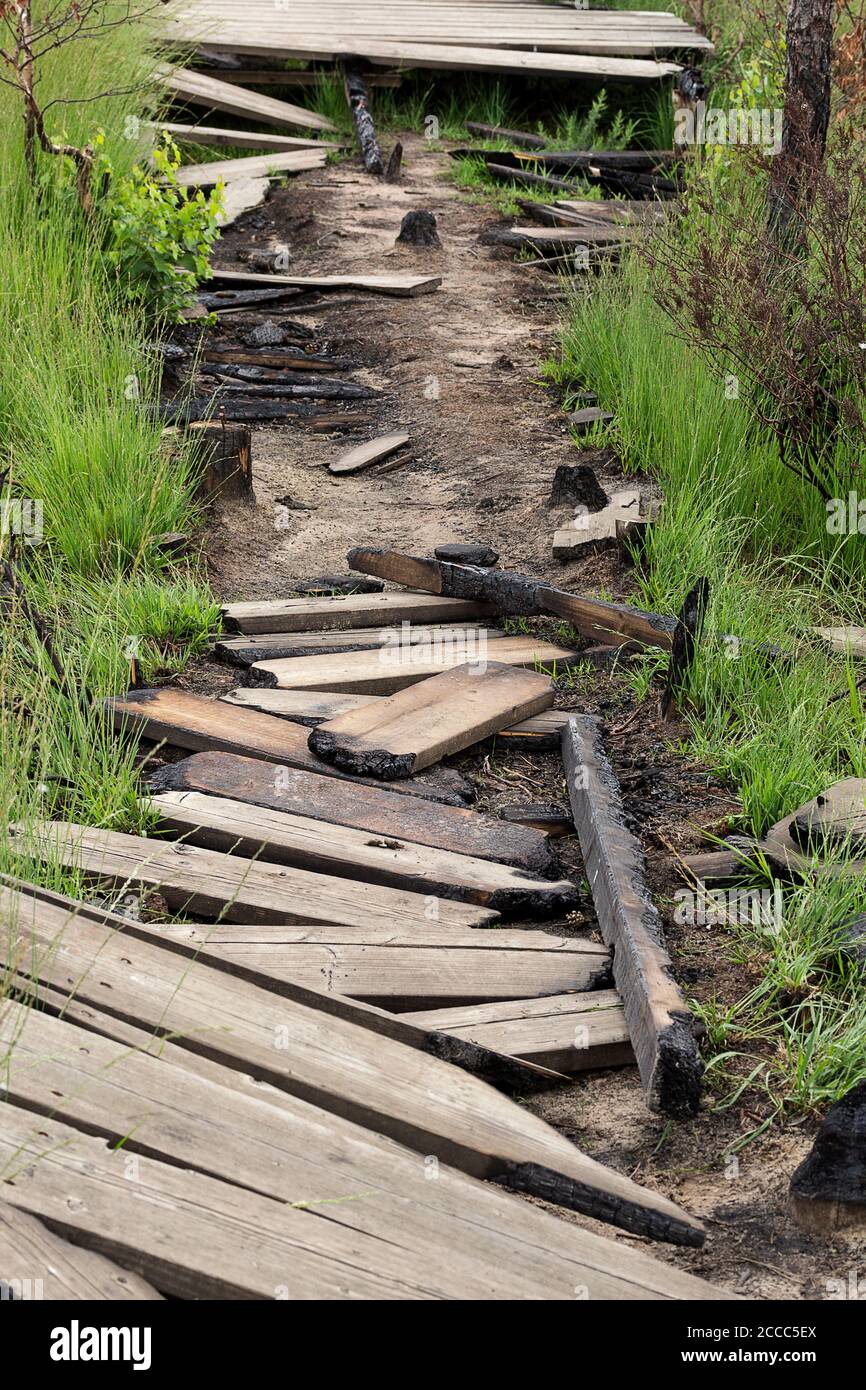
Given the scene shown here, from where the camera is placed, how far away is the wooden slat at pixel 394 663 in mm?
4867

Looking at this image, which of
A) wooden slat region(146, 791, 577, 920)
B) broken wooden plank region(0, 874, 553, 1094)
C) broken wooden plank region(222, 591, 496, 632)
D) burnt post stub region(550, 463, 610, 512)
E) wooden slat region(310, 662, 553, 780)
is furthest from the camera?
burnt post stub region(550, 463, 610, 512)

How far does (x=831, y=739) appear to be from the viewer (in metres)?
4.18

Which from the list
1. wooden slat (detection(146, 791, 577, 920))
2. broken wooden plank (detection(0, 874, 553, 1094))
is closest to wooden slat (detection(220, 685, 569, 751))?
wooden slat (detection(146, 791, 577, 920))

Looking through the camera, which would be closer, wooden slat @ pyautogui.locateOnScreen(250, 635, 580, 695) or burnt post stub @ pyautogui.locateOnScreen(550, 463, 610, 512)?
wooden slat @ pyautogui.locateOnScreen(250, 635, 580, 695)

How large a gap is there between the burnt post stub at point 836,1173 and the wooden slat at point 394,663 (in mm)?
2567

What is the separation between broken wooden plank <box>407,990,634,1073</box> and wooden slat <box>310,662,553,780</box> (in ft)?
3.88

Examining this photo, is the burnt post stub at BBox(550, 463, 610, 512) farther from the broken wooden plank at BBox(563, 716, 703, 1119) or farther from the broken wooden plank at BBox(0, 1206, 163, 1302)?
the broken wooden plank at BBox(0, 1206, 163, 1302)

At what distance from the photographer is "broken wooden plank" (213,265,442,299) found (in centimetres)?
917

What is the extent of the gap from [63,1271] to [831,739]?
2846 millimetres

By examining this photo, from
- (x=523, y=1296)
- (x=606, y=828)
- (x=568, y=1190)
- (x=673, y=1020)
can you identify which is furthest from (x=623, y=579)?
(x=523, y=1296)

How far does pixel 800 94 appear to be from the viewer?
649 cm

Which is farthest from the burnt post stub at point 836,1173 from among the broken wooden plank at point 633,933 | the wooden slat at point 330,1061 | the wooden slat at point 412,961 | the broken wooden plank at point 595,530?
the broken wooden plank at point 595,530

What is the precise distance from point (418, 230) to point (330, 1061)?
8227 millimetres
